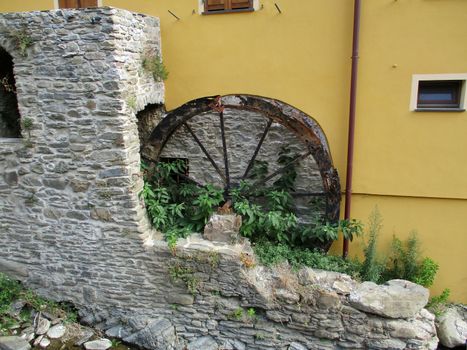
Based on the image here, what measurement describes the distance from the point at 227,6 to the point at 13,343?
5.07m

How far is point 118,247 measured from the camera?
16.1 ft

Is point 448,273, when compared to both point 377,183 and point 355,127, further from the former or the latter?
point 355,127

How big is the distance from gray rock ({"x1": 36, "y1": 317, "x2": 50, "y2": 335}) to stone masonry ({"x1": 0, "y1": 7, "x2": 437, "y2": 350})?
0.33 meters

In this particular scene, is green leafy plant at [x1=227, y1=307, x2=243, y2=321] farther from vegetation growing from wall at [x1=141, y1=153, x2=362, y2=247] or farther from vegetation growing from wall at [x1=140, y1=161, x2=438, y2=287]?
vegetation growing from wall at [x1=141, y1=153, x2=362, y2=247]

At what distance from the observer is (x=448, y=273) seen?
5336 millimetres

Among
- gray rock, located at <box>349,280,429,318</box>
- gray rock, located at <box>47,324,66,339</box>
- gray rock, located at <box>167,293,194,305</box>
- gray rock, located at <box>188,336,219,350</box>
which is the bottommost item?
gray rock, located at <box>188,336,219,350</box>

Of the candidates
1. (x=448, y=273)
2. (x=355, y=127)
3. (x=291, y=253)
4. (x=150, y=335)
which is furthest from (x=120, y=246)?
(x=448, y=273)

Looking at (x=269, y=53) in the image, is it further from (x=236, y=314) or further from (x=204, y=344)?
(x=204, y=344)

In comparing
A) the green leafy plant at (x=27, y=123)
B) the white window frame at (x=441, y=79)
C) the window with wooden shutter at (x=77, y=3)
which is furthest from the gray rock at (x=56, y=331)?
the white window frame at (x=441, y=79)

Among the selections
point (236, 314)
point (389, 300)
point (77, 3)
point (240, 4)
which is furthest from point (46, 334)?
point (240, 4)

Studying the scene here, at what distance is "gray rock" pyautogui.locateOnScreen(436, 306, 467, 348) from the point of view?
4973 mm

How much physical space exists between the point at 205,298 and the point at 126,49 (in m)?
3.17

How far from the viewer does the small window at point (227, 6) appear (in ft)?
17.1

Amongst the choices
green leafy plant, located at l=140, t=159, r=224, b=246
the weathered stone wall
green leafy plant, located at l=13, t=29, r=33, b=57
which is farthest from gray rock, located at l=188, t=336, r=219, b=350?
green leafy plant, located at l=13, t=29, r=33, b=57
